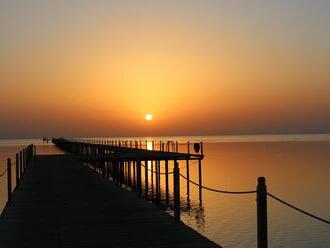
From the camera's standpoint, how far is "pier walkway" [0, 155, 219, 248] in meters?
10.8

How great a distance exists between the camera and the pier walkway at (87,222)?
1084 centimetres

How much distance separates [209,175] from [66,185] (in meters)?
42.2

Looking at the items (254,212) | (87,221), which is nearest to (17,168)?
(87,221)

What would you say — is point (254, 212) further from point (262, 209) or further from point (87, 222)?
point (262, 209)

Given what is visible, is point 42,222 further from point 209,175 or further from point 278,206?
point 209,175

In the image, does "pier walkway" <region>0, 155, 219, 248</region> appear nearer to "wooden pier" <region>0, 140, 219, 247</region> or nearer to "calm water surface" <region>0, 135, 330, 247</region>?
"wooden pier" <region>0, 140, 219, 247</region>

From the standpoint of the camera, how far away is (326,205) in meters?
37.6

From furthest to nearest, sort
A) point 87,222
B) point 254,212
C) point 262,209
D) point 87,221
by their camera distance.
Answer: point 254,212 < point 87,221 < point 87,222 < point 262,209

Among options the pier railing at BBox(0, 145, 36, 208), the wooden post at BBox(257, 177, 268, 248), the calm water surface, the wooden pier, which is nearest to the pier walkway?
the wooden pier

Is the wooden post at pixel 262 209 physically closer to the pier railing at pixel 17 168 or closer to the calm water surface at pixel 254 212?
the pier railing at pixel 17 168

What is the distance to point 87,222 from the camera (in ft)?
43.6

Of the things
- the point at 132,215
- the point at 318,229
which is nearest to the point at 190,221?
the point at 318,229

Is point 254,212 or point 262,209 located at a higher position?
point 262,209

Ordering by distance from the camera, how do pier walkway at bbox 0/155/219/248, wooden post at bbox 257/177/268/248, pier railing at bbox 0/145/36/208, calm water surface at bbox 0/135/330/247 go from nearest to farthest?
1. wooden post at bbox 257/177/268/248
2. pier walkway at bbox 0/155/219/248
3. pier railing at bbox 0/145/36/208
4. calm water surface at bbox 0/135/330/247
